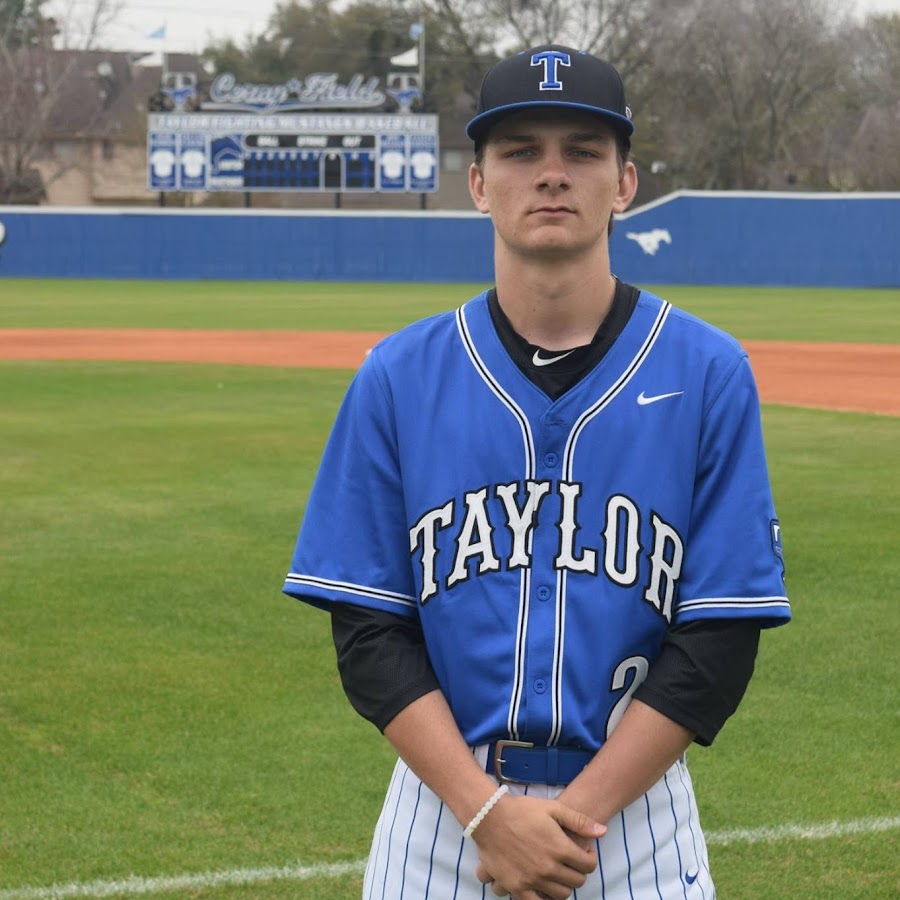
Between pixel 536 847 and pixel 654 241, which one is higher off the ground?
pixel 536 847

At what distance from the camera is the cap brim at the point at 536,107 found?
2.20 meters

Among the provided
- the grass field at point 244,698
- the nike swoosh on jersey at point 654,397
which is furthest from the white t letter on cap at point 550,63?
the grass field at point 244,698

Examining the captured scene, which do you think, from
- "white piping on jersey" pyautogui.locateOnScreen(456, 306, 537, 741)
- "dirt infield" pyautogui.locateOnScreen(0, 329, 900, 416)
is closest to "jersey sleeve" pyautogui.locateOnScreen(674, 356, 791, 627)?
"white piping on jersey" pyautogui.locateOnScreen(456, 306, 537, 741)

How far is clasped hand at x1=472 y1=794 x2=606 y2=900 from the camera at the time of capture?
208 cm

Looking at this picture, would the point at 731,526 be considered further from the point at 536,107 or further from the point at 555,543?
the point at 536,107

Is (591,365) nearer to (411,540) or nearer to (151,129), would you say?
(411,540)

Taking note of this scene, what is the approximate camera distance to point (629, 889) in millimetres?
2191

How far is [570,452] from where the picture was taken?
2.24 meters

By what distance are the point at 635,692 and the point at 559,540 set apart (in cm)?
24

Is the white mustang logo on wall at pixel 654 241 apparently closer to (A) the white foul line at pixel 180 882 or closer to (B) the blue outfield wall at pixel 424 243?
(B) the blue outfield wall at pixel 424 243

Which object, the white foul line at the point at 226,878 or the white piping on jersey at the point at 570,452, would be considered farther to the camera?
A: the white foul line at the point at 226,878

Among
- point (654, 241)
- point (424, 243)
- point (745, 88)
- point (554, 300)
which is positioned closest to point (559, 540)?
point (554, 300)

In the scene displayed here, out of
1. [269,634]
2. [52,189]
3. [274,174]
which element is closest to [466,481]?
[269,634]

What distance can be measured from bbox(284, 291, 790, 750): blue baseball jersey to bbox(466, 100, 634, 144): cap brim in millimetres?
292
